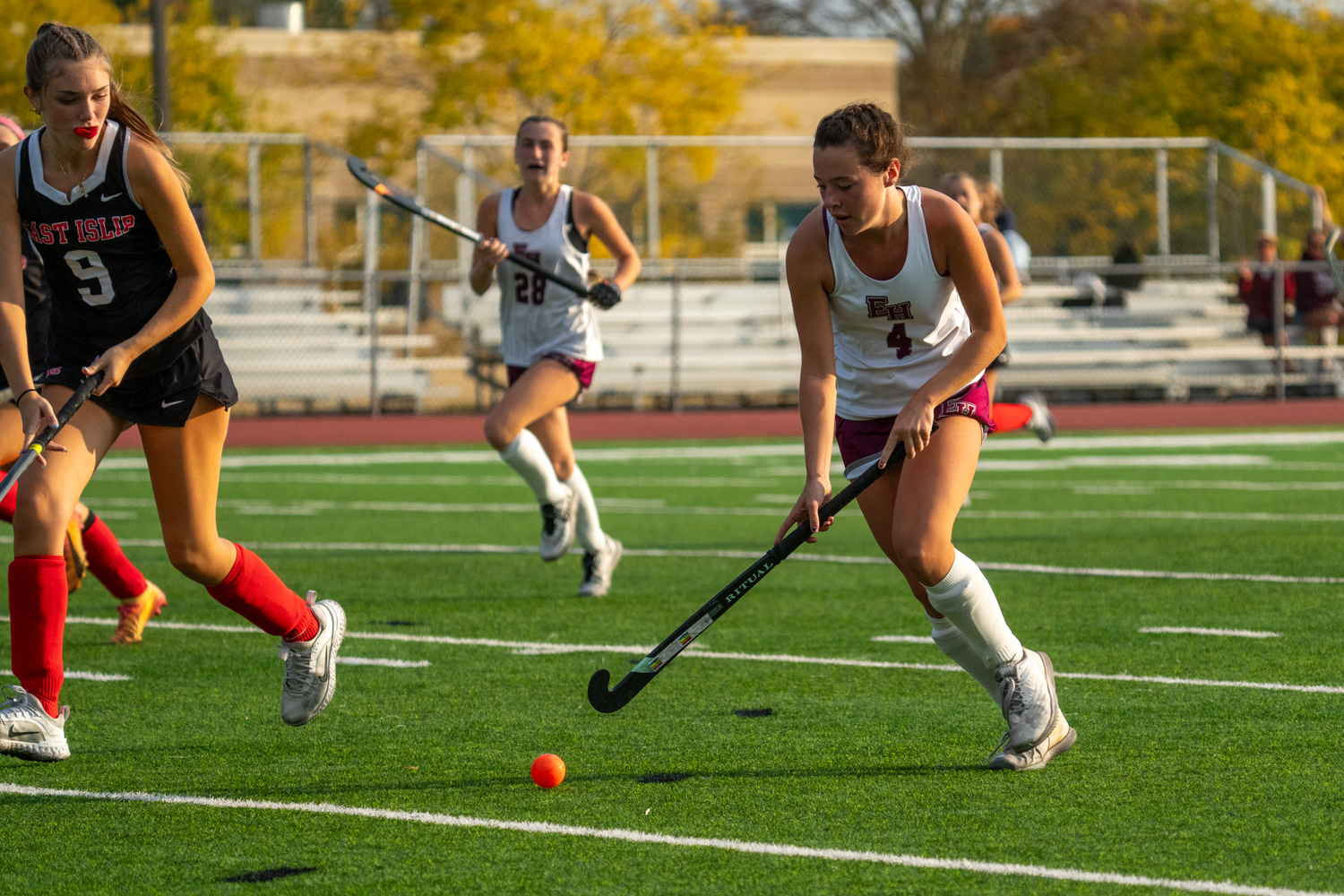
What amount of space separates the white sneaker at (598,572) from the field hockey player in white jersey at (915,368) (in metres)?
3.26

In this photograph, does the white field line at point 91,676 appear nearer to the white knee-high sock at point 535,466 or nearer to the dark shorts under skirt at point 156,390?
the dark shorts under skirt at point 156,390

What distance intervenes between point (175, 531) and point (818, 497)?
1.82 metres

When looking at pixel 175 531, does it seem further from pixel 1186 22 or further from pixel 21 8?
pixel 1186 22

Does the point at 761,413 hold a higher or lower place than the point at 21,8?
lower

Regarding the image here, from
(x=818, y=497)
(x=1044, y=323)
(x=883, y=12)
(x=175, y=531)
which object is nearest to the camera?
(x=818, y=497)

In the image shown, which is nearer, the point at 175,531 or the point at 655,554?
the point at 175,531

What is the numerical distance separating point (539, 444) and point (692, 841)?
4.43 m

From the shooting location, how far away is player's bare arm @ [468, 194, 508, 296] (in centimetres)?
769

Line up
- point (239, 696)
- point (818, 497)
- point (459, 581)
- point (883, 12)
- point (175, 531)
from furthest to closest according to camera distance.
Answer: point (883, 12), point (459, 581), point (239, 696), point (175, 531), point (818, 497)

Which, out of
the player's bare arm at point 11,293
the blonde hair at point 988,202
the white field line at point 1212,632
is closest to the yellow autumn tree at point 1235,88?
the blonde hair at point 988,202

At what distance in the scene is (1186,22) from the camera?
32688mm

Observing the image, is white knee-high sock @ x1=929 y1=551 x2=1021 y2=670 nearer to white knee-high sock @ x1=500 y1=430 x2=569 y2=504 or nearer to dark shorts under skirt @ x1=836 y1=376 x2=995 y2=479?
dark shorts under skirt @ x1=836 y1=376 x2=995 y2=479

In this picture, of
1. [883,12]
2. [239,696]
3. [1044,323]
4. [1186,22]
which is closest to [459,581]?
[239,696]

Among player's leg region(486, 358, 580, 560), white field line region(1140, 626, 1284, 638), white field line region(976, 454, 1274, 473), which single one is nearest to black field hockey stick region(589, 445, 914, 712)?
white field line region(1140, 626, 1284, 638)
